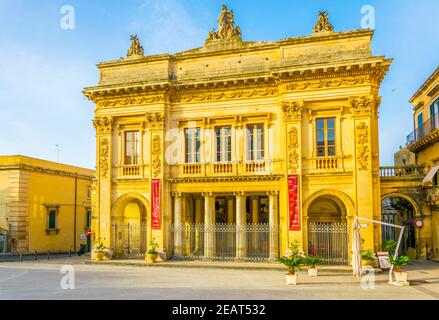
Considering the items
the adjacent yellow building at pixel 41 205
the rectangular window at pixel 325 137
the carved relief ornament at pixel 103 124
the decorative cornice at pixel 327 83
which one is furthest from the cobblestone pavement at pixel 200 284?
the adjacent yellow building at pixel 41 205

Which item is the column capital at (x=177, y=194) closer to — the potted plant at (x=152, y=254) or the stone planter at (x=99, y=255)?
the potted plant at (x=152, y=254)

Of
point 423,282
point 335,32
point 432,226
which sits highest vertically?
point 335,32

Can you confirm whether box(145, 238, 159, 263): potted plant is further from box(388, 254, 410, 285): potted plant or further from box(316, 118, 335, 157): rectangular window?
box(388, 254, 410, 285): potted plant

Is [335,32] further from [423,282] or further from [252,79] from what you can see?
[423,282]

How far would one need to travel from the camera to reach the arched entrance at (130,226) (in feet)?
87.6

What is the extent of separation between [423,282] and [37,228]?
90.9ft

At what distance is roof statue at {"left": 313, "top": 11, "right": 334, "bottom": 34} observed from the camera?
24.1 meters

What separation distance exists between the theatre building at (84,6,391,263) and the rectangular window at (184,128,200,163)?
0.07 m

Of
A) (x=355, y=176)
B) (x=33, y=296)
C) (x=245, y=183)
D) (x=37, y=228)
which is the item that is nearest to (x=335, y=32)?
(x=355, y=176)

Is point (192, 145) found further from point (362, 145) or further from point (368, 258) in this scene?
point (368, 258)

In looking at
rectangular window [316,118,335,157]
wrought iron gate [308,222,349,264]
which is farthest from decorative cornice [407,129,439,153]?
wrought iron gate [308,222,349,264]

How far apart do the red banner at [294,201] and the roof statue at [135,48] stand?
12071 mm

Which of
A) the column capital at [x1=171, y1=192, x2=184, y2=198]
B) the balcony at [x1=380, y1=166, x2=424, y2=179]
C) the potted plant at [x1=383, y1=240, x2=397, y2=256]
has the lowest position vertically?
the potted plant at [x1=383, y1=240, x2=397, y2=256]
